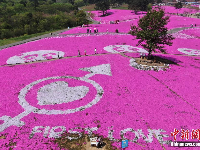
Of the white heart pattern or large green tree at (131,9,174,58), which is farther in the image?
large green tree at (131,9,174,58)

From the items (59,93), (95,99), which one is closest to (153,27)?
(95,99)

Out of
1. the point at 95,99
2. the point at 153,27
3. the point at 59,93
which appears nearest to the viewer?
the point at 95,99

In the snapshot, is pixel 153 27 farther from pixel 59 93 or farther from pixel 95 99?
pixel 59 93

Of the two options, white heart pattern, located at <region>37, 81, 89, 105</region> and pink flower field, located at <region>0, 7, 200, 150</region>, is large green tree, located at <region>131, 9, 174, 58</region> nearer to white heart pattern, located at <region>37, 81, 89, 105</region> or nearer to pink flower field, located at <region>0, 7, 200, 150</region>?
pink flower field, located at <region>0, 7, 200, 150</region>

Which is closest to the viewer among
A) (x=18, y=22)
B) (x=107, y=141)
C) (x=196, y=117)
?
(x=107, y=141)

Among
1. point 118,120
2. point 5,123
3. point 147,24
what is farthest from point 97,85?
point 147,24

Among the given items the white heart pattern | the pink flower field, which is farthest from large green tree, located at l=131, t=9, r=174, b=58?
the white heart pattern

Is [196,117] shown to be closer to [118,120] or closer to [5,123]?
[118,120]
